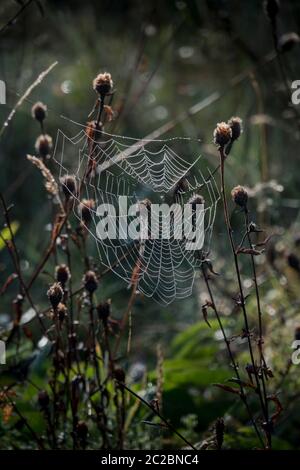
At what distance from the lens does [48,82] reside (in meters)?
4.48

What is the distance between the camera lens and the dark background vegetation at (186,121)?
2.33m

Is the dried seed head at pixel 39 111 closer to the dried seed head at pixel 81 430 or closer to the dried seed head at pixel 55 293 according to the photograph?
the dried seed head at pixel 55 293

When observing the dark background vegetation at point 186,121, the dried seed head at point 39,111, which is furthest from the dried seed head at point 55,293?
the dark background vegetation at point 186,121

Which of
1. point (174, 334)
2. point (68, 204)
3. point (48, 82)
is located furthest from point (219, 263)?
point (48, 82)

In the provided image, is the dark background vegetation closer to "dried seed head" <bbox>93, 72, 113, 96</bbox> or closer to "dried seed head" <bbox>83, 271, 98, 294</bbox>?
"dried seed head" <bbox>83, 271, 98, 294</bbox>

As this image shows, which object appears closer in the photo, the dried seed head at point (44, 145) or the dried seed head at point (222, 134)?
the dried seed head at point (222, 134)

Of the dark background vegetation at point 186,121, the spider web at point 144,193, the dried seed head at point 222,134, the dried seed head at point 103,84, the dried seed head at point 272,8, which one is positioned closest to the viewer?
the dried seed head at point 222,134

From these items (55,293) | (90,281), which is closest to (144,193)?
(90,281)

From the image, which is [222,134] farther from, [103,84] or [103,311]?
[103,311]

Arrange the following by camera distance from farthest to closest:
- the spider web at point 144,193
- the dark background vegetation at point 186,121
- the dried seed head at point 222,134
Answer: the dark background vegetation at point 186,121
the spider web at point 144,193
the dried seed head at point 222,134

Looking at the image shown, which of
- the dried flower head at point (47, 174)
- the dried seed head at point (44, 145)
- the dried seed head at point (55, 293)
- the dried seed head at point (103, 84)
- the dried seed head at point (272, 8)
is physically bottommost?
the dried seed head at point (55, 293)

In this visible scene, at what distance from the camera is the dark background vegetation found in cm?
233

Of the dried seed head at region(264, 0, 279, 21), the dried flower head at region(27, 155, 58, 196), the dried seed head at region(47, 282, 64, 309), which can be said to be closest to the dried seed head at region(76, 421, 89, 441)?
the dried seed head at region(47, 282, 64, 309)

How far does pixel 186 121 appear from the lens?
144 inches
